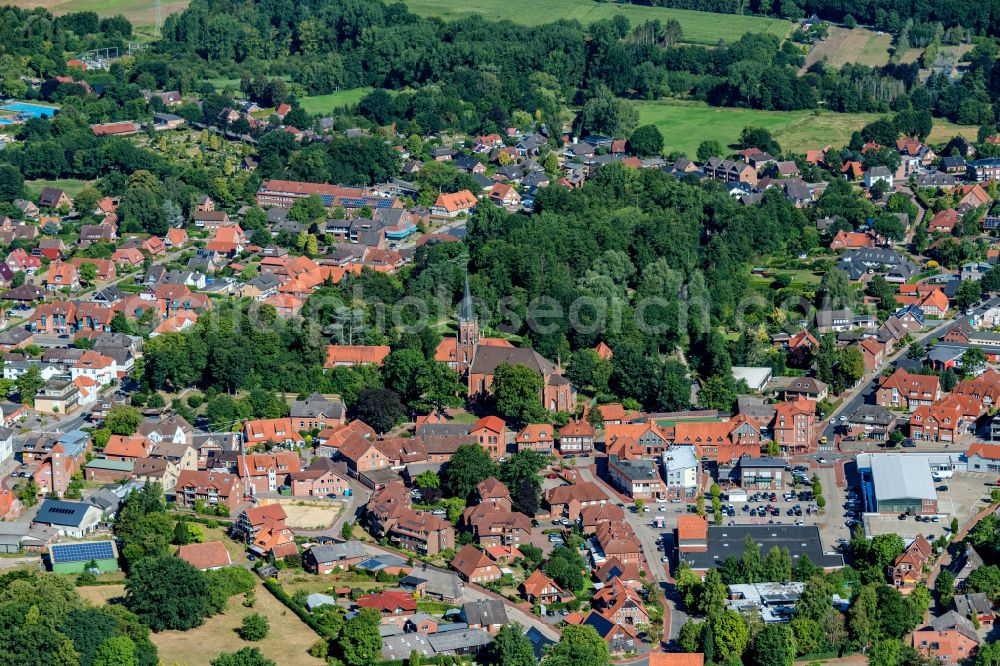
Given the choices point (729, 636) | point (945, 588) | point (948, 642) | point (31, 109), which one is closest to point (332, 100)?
point (31, 109)

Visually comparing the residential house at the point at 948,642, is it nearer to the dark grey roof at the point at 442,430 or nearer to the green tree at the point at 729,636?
the green tree at the point at 729,636

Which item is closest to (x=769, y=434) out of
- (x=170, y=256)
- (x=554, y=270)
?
(x=554, y=270)

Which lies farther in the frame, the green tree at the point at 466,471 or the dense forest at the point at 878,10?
the dense forest at the point at 878,10

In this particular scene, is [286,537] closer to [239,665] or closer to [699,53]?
[239,665]

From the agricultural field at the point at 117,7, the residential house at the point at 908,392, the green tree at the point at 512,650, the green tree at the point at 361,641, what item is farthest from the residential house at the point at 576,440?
the agricultural field at the point at 117,7

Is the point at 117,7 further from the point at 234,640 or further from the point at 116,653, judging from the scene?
the point at 116,653

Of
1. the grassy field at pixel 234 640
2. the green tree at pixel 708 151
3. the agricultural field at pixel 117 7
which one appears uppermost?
the agricultural field at pixel 117 7

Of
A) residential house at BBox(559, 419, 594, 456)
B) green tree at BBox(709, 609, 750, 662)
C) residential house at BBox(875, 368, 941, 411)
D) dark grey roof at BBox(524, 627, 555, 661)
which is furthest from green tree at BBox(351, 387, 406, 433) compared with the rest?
green tree at BBox(709, 609, 750, 662)
